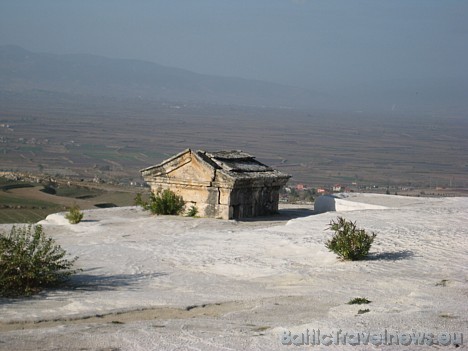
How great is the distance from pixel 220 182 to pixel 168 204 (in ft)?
4.60

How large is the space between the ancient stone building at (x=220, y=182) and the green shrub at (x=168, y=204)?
140 millimetres

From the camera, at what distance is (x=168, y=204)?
17406 millimetres

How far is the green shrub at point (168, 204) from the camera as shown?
1736 centimetres

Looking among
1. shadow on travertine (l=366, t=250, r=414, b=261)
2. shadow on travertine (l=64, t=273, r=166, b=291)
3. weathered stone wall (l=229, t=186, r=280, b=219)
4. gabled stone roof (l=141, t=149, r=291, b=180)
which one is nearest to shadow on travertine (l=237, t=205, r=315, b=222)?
weathered stone wall (l=229, t=186, r=280, b=219)

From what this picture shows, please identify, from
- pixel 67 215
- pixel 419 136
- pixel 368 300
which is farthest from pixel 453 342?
pixel 419 136

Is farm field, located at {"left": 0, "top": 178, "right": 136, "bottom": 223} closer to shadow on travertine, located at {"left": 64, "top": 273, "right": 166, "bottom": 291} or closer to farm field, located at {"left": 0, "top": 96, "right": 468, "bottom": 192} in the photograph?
shadow on travertine, located at {"left": 64, "top": 273, "right": 166, "bottom": 291}

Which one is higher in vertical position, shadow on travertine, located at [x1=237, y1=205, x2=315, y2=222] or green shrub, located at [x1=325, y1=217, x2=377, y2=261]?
green shrub, located at [x1=325, y1=217, x2=377, y2=261]

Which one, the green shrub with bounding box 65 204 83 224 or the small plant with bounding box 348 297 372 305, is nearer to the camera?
the small plant with bounding box 348 297 372 305

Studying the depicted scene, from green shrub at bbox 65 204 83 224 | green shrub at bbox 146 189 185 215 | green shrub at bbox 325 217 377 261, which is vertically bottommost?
green shrub at bbox 65 204 83 224

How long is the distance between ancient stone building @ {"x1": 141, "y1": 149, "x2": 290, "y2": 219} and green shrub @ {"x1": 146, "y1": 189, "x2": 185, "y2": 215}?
140mm

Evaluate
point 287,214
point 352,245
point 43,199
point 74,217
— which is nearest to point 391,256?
point 352,245

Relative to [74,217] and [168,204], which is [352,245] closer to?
[168,204]

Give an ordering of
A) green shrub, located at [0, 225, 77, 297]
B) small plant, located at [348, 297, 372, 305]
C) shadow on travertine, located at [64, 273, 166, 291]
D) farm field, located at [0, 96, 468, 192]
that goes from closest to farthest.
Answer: small plant, located at [348, 297, 372, 305]
green shrub, located at [0, 225, 77, 297]
shadow on travertine, located at [64, 273, 166, 291]
farm field, located at [0, 96, 468, 192]

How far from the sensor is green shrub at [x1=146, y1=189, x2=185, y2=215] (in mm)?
17359
